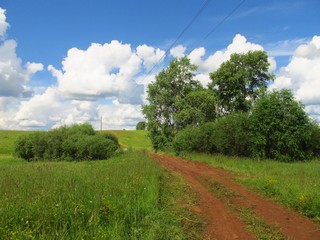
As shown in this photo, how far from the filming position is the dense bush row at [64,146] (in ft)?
120

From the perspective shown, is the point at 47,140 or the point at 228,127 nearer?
the point at 228,127

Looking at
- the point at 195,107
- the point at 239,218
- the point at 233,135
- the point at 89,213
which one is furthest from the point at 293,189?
the point at 195,107

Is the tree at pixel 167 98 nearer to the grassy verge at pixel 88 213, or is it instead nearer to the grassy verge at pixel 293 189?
the grassy verge at pixel 293 189

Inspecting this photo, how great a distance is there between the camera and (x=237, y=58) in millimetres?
44969

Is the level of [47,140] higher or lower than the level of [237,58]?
lower

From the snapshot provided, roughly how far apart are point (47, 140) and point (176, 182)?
27663mm

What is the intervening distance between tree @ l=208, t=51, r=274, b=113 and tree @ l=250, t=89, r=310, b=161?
15611 mm

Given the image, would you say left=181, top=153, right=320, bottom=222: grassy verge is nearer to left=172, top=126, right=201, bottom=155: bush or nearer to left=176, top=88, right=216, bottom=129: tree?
left=172, top=126, right=201, bottom=155: bush

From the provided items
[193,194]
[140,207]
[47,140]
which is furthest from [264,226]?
[47,140]

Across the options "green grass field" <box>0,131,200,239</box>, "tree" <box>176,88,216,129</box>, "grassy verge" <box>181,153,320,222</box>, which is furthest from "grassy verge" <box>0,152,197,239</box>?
"tree" <box>176,88,216,129</box>

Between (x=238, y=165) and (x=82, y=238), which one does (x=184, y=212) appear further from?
(x=238, y=165)

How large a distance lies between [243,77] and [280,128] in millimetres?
18273

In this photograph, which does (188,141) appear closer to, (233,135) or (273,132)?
(233,135)

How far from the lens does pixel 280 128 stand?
27.1 metres
